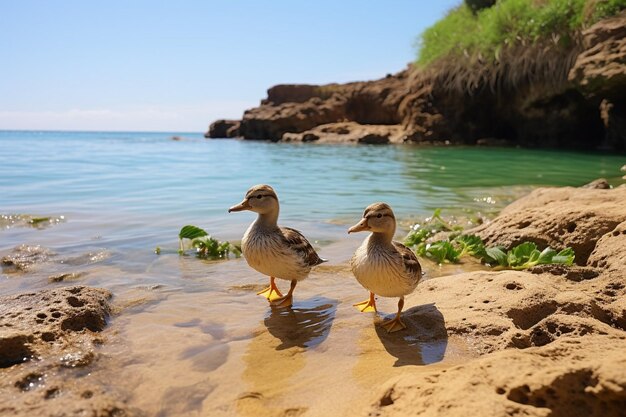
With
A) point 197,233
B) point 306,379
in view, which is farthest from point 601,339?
point 197,233

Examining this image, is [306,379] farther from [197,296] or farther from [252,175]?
[252,175]

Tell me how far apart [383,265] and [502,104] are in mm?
28409

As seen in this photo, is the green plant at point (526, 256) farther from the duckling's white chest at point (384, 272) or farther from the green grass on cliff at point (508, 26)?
the green grass on cliff at point (508, 26)

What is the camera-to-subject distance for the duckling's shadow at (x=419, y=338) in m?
3.35

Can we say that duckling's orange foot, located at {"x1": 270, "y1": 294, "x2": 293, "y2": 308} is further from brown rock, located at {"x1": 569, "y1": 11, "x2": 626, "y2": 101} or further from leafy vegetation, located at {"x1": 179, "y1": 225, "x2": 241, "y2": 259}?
brown rock, located at {"x1": 569, "y1": 11, "x2": 626, "y2": 101}

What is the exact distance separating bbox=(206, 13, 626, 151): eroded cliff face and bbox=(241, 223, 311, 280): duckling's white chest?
62.6 feet

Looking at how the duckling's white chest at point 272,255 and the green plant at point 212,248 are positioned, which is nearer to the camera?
the duckling's white chest at point 272,255

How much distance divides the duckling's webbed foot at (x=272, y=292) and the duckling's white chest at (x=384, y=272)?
97 cm

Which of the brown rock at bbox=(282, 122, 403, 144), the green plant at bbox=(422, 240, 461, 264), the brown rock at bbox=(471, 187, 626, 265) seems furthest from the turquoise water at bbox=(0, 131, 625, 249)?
the brown rock at bbox=(282, 122, 403, 144)

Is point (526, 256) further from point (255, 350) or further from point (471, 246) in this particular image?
point (255, 350)

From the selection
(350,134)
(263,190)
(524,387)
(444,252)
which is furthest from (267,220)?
(350,134)

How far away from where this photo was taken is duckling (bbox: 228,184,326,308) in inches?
182

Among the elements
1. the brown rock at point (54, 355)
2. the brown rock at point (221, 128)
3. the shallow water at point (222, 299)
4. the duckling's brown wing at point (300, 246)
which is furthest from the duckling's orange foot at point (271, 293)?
the brown rock at point (221, 128)

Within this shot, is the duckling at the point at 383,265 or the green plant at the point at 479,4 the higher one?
the green plant at the point at 479,4
